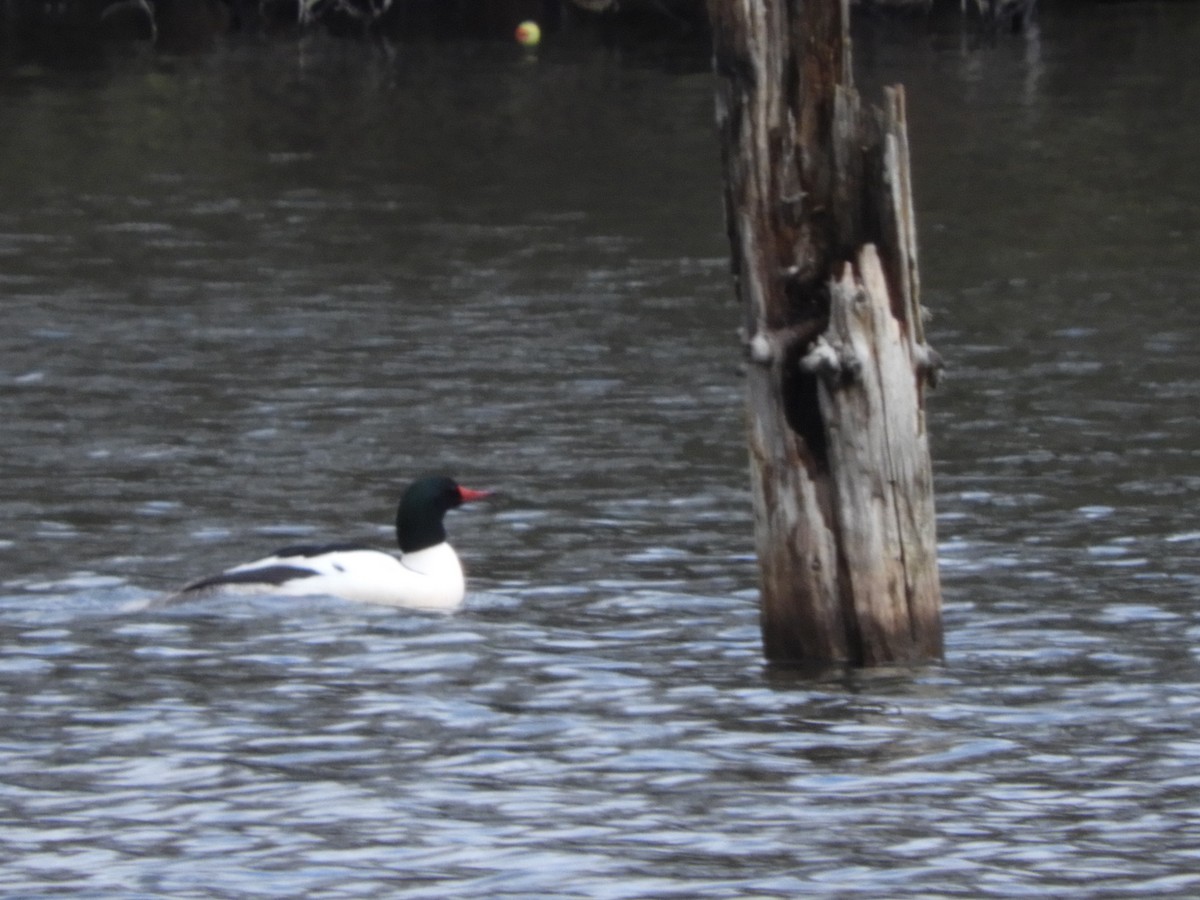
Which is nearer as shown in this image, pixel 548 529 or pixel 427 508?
pixel 427 508

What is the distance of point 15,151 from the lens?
3369cm

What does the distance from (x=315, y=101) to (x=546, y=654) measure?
2766 centimetres

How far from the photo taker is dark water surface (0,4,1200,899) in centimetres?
975

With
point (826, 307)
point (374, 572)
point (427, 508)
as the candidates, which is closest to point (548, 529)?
point (427, 508)

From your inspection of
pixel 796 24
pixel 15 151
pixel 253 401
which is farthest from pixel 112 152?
pixel 796 24

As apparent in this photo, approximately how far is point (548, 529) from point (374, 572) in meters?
1.59

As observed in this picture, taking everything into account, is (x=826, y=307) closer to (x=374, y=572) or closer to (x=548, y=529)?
(x=374, y=572)

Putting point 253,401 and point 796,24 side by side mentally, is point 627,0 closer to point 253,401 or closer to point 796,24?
point 253,401

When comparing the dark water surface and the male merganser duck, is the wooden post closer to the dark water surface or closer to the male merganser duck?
the dark water surface

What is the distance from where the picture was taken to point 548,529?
1574 cm

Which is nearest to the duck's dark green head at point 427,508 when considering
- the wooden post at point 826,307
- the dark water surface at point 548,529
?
the dark water surface at point 548,529

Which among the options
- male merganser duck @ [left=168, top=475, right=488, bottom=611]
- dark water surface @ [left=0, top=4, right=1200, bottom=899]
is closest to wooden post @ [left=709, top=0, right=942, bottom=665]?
dark water surface @ [left=0, top=4, right=1200, bottom=899]

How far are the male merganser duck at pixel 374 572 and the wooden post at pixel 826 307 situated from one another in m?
3.19

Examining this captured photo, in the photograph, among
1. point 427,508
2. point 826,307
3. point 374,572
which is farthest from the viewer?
point 427,508
